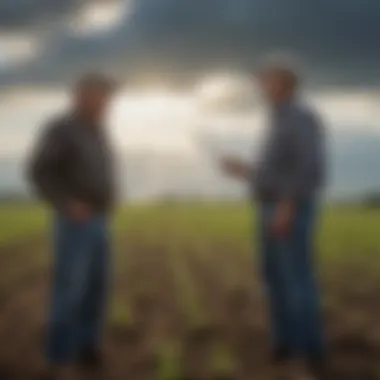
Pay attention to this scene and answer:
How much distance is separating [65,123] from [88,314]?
44 cm

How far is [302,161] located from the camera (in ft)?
10.7

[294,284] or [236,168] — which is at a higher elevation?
[236,168]

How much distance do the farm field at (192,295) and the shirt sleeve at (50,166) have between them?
0.19 ft

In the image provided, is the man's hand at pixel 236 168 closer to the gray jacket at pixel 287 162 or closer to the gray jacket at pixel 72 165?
the gray jacket at pixel 287 162

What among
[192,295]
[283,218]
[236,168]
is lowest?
[192,295]

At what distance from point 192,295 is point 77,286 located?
0.26 meters

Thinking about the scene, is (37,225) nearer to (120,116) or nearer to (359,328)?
(120,116)

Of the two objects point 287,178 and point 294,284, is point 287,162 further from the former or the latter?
point 294,284

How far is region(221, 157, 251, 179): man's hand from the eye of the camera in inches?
128

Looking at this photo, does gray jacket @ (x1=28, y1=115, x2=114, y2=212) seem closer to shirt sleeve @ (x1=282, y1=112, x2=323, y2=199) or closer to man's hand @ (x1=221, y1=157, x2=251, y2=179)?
man's hand @ (x1=221, y1=157, x2=251, y2=179)

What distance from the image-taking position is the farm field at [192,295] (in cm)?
330

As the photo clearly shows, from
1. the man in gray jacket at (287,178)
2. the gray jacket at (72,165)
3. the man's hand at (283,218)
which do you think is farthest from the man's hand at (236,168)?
the gray jacket at (72,165)

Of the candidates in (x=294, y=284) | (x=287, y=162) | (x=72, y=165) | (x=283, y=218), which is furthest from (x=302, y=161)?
(x=72, y=165)

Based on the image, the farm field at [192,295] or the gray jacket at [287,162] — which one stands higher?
the gray jacket at [287,162]
